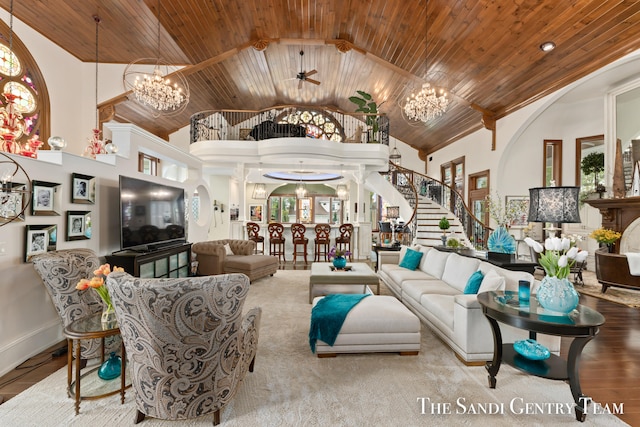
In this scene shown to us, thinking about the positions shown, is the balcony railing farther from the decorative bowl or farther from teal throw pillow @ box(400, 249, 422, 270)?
the decorative bowl

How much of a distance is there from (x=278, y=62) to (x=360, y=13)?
3.20 metres

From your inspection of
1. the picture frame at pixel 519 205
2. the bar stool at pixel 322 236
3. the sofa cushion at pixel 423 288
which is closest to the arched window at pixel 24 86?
the bar stool at pixel 322 236

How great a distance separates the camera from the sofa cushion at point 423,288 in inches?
145

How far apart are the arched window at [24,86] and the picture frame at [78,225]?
2.27m

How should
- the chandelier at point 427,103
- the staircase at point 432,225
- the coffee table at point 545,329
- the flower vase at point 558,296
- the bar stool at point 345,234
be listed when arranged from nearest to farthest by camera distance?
1. the coffee table at point 545,329
2. the flower vase at point 558,296
3. the chandelier at point 427,103
4. the bar stool at point 345,234
5. the staircase at point 432,225

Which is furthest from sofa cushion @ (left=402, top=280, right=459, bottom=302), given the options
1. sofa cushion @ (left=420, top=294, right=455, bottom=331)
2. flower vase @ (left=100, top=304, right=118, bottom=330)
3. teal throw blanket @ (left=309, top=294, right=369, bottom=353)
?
flower vase @ (left=100, top=304, right=118, bottom=330)

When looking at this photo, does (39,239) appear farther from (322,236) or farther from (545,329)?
(322,236)

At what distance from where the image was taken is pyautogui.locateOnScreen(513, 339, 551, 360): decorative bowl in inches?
89.0

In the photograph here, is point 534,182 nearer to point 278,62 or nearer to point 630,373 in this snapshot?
point 630,373

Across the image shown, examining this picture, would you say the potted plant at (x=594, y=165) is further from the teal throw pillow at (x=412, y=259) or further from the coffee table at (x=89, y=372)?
the coffee table at (x=89, y=372)

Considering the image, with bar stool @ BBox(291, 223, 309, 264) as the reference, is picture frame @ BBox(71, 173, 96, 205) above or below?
above

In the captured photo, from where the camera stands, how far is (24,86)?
16.2 feet

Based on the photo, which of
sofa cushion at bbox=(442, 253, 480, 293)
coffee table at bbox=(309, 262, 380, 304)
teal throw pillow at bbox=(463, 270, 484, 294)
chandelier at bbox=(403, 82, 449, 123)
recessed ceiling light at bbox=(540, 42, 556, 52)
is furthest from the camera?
chandelier at bbox=(403, 82, 449, 123)

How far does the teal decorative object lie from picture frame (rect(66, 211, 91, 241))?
16.8ft
